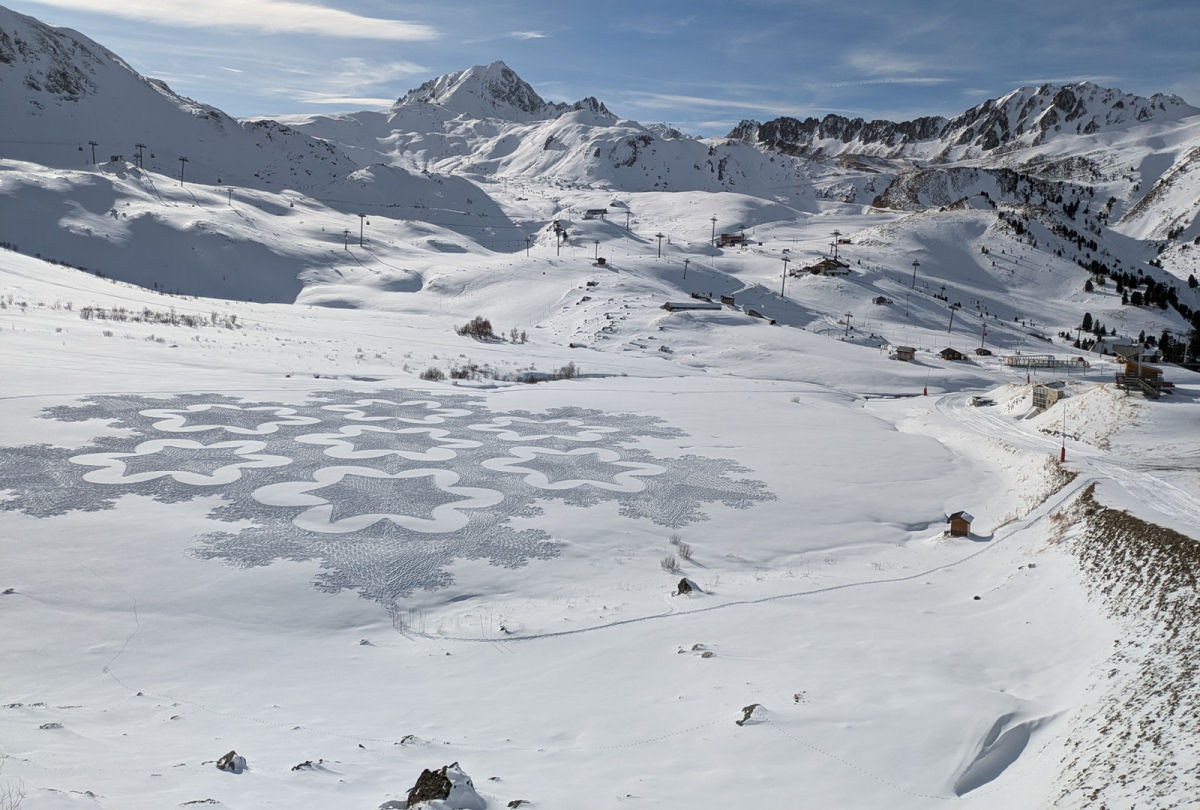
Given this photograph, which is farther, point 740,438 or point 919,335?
point 919,335

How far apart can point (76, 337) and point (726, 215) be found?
131 metres

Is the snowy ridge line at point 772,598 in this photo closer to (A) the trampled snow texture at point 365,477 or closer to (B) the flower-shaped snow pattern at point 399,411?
(A) the trampled snow texture at point 365,477

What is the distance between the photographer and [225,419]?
74.7ft

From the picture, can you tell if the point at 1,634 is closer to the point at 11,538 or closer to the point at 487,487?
the point at 11,538

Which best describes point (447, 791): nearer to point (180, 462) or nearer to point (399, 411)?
point (180, 462)

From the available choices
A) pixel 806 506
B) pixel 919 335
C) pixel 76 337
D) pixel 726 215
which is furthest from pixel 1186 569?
pixel 726 215

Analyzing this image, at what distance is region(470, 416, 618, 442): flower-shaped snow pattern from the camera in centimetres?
2523

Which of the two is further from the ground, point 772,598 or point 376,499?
point 376,499

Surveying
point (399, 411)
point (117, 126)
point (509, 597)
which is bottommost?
point (509, 597)

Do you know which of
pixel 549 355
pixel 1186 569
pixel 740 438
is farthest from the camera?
pixel 549 355

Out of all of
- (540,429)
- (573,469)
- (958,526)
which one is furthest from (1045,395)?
(573,469)

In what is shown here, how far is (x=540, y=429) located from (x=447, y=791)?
64.9 ft

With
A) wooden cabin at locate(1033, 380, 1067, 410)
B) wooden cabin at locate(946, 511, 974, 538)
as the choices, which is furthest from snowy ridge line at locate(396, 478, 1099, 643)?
wooden cabin at locate(1033, 380, 1067, 410)

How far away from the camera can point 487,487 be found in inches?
763
